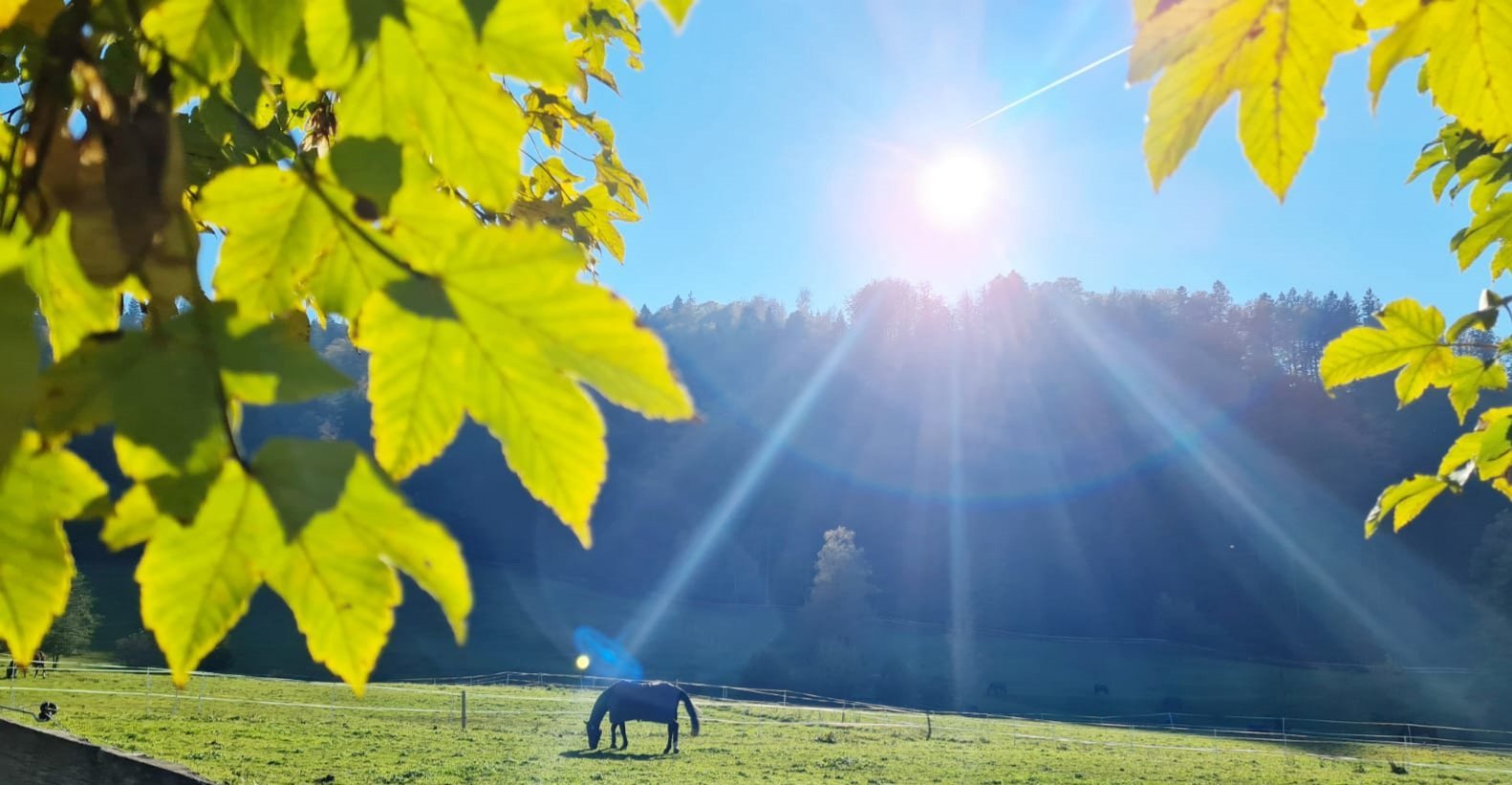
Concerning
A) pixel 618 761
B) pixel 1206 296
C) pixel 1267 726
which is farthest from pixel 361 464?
pixel 1206 296

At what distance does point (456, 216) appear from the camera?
0.53 meters

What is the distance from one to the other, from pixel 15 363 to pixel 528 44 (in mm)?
348

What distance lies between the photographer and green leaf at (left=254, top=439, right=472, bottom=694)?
0.49 metres

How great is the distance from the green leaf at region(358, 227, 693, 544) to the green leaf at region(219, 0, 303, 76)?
36 cm

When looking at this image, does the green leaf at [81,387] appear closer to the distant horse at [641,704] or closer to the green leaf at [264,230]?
the green leaf at [264,230]

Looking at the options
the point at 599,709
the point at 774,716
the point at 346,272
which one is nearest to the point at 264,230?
the point at 346,272

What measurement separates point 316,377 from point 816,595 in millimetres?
40479

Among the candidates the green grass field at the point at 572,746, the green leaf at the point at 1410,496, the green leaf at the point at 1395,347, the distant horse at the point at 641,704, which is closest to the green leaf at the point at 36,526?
the green leaf at the point at 1395,347

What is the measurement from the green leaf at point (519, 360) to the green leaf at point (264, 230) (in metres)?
0.13

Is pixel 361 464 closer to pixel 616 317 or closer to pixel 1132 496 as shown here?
pixel 616 317

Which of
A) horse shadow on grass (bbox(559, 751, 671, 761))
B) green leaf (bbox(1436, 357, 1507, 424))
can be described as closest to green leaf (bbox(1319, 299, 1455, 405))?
green leaf (bbox(1436, 357, 1507, 424))

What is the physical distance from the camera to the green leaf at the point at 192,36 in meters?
0.70

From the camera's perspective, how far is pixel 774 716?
22641 millimetres

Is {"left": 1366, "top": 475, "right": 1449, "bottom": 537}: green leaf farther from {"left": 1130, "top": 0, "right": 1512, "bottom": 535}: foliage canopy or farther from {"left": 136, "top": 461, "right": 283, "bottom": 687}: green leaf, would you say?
{"left": 136, "top": 461, "right": 283, "bottom": 687}: green leaf
